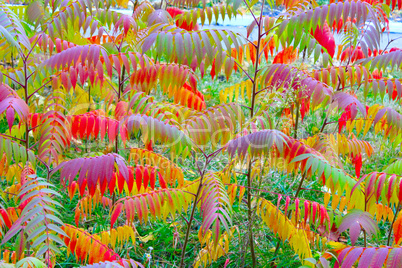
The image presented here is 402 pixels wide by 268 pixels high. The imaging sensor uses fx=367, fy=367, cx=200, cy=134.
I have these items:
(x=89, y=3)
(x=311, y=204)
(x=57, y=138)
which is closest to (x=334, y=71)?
(x=311, y=204)

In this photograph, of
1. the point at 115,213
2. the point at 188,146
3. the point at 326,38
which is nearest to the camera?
the point at 188,146

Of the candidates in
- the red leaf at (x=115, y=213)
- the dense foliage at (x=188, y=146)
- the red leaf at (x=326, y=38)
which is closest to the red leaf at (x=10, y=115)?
the dense foliage at (x=188, y=146)

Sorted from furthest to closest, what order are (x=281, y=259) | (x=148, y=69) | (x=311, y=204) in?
(x=281, y=259) < (x=148, y=69) < (x=311, y=204)

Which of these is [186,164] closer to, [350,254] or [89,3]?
[89,3]

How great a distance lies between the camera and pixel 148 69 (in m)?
2.29

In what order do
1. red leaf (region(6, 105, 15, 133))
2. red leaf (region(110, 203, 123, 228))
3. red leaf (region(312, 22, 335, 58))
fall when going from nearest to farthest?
red leaf (region(6, 105, 15, 133)), red leaf (region(110, 203, 123, 228)), red leaf (region(312, 22, 335, 58))

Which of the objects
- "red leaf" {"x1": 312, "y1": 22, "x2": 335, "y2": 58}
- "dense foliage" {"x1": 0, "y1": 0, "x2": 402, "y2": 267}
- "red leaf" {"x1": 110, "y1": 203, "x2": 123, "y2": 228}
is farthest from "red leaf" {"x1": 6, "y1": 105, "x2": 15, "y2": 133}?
"red leaf" {"x1": 312, "y1": 22, "x2": 335, "y2": 58}

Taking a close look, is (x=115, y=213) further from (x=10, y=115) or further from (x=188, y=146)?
(x=10, y=115)

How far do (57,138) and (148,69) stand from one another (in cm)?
68

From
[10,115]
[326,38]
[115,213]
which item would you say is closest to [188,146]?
[115,213]

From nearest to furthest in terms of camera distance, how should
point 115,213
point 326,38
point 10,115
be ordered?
point 10,115
point 115,213
point 326,38

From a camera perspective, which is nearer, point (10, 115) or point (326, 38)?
point (10, 115)

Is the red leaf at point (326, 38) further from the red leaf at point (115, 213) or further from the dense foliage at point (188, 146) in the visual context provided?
the red leaf at point (115, 213)

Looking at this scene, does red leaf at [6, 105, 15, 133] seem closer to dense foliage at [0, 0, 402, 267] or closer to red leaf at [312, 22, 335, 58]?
dense foliage at [0, 0, 402, 267]
